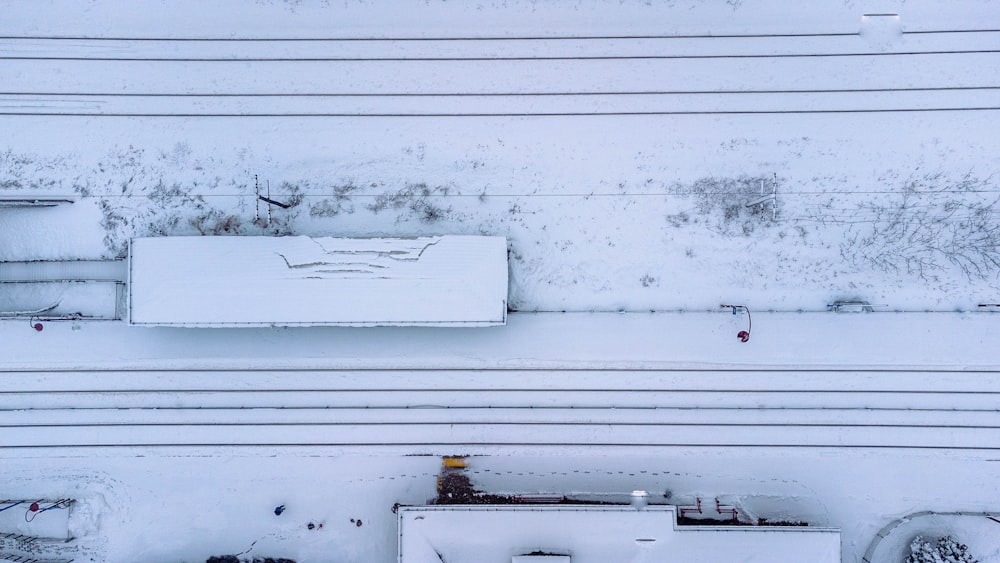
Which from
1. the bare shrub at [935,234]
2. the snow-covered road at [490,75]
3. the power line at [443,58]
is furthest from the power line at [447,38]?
the bare shrub at [935,234]

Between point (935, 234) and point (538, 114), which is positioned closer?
point (935, 234)

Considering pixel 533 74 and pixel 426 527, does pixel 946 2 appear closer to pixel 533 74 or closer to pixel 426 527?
pixel 533 74

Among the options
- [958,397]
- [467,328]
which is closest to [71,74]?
[467,328]

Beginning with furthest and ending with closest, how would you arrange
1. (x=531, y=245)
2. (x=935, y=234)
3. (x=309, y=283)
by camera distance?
(x=531, y=245) < (x=935, y=234) < (x=309, y=283)

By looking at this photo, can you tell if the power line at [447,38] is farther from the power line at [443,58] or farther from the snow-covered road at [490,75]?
the power line at [443,58]

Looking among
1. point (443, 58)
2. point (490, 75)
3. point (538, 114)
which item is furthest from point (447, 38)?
point (538, 114)

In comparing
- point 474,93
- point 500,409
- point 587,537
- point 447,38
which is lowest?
point 587,537

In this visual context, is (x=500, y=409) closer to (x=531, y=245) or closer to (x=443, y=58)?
(x=531, y=245)
